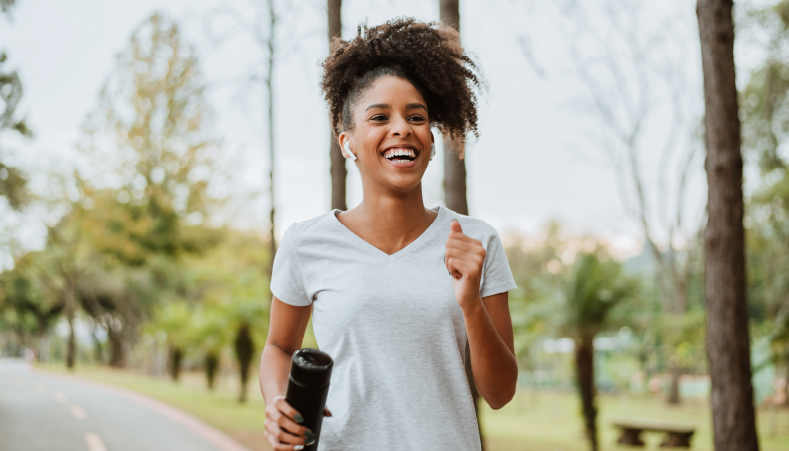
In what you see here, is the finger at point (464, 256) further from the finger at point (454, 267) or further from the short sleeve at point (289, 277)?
the short sleeve at point (289, 277)

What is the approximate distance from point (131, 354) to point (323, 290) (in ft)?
147

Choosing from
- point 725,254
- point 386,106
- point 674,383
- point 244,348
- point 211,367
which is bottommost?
point 674,383

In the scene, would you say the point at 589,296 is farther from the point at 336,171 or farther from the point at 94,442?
the point at 94,442

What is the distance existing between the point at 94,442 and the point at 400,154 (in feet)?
33.9

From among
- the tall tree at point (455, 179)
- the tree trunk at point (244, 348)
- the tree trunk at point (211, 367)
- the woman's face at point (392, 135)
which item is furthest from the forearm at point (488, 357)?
the tree trunk at point (211, 367)

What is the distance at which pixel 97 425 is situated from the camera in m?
12.2

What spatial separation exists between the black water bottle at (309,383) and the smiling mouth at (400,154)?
536mm

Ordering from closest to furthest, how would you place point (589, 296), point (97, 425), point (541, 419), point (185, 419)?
1. point (589, 296)
2. point (97, 425)
3. point (185, 419)
4. point (541, 419)

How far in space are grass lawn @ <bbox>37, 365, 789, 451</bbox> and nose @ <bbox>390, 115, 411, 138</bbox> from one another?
907 cm

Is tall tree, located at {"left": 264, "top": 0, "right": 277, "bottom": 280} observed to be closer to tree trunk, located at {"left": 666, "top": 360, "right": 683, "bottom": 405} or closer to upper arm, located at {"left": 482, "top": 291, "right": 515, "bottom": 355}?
upper arm, located at {"left": 482, "top": 291, "right": 515, "bottom": 355}

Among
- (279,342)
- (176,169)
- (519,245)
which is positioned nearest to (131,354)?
(519,245)

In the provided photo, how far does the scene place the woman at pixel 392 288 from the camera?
1.59 metres

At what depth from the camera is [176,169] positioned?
63.1 ft

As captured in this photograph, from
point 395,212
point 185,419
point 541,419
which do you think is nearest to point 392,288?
point 395,212
